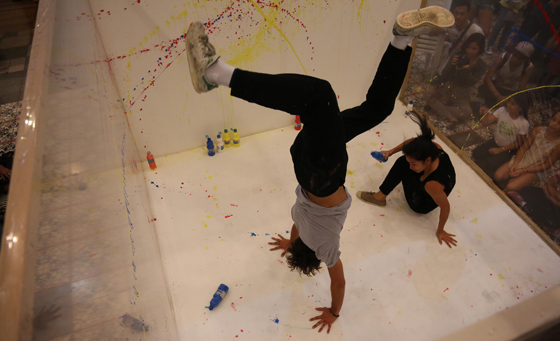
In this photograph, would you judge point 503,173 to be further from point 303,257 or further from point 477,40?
point 303,257

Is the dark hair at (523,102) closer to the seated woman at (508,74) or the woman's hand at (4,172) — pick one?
the seated woman at (508,74)

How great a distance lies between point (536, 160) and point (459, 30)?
0.91m

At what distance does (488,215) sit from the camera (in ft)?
6.63

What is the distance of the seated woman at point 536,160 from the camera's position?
1690 mm

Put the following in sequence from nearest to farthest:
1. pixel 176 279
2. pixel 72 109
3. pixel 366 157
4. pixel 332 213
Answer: pixel 72 109, pixel 332 213, pixel 176 279, pixel 366 157

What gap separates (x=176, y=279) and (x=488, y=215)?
179 centimetres

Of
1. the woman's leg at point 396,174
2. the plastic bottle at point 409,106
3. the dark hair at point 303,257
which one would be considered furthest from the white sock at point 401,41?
the plastic bottle at point 409,106

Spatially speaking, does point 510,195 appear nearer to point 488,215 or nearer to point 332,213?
point 488,215

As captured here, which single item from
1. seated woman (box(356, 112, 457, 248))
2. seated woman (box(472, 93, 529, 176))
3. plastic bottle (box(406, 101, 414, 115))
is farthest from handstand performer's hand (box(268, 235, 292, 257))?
plastic bottle (box(406, 101, 414, 115))

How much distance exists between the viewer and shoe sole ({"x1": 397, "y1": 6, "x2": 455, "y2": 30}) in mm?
1133

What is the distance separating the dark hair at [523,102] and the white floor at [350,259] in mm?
542

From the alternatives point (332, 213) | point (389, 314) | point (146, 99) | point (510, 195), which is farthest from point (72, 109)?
point (510, 195)

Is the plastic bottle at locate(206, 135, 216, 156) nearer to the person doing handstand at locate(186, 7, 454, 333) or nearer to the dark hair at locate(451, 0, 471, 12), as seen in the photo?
the person doing handstand at locate(186, 7, 454, 333)

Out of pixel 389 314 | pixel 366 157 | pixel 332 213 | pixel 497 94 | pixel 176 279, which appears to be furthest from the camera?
pixel 366 157
